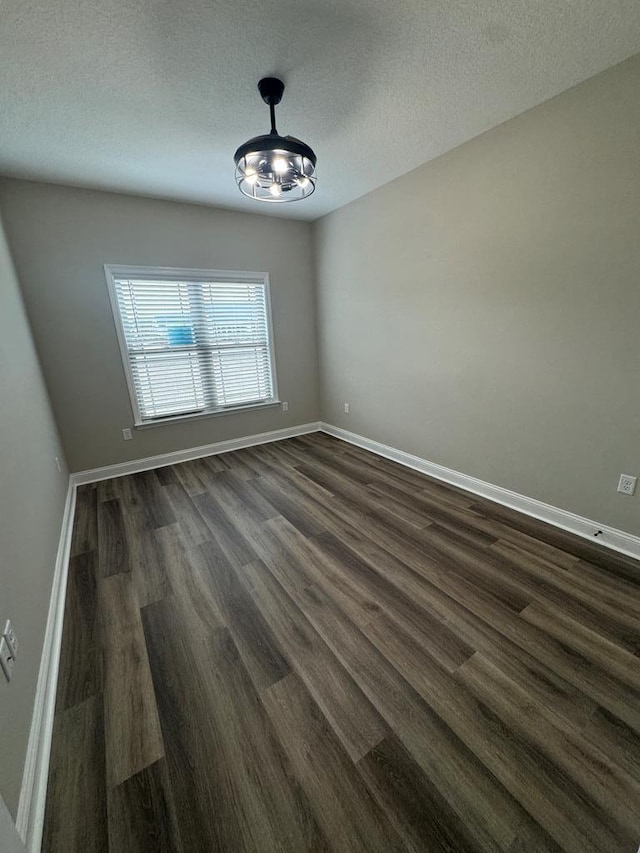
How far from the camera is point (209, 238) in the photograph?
343 centimetres

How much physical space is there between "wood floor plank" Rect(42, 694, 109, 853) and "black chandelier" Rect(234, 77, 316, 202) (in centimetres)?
259

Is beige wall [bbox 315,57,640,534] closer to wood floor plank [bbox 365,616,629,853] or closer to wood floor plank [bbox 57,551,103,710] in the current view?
wood floor plank [bbox 365,616,629,853]

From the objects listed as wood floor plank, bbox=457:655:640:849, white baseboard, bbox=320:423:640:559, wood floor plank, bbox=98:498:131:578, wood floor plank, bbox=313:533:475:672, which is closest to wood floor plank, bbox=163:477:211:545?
wood floor plank, bbox=98:498:131:578

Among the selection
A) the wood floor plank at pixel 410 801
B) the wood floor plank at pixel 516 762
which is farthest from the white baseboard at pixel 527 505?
the wood floor plank at pixel 410 801

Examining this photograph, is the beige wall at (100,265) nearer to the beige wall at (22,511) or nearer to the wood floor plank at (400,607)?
the beige wall at (22,511)

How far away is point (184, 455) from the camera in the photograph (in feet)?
12.2

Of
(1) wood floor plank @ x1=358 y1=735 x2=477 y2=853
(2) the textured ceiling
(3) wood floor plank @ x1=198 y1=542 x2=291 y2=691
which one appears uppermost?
(2) the textured ceiling

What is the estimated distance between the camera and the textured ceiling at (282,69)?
1.36 metres

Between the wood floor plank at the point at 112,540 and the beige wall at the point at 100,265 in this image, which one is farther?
the beige wall at the point at 100,265

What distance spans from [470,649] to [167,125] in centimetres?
333

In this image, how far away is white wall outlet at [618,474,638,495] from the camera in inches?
75.6

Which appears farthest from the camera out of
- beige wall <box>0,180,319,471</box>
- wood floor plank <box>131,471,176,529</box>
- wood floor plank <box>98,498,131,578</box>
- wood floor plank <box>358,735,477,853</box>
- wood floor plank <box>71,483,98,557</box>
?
beige wall <box>0,180,319,471</box>

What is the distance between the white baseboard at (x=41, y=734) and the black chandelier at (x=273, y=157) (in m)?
2.52

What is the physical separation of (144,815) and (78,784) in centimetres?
26
